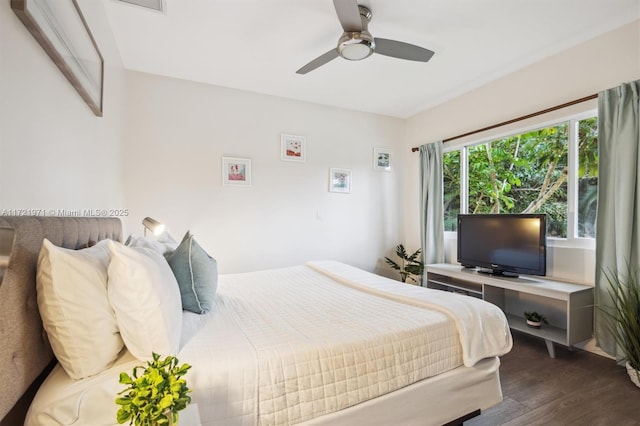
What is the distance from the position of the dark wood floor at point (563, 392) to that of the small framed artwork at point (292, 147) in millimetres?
2972

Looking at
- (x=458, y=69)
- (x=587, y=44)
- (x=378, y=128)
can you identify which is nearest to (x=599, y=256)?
(x=587, y=44)

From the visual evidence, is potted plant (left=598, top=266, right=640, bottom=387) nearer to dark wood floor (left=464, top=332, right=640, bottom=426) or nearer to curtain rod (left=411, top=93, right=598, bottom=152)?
dark wood floor (left=464, top=332, right=640, bottom=426)

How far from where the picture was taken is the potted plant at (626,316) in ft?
6.69

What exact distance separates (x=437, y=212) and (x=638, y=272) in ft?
6.48

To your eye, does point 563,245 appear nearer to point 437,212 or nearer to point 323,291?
point 437,212

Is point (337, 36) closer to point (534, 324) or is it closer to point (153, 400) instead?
point (153, 400)

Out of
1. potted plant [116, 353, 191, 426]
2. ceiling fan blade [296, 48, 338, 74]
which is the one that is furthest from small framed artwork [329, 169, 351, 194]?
potted plant [116, 353, 191, 426]

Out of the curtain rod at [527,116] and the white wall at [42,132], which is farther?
the curtain rod at [527,116]

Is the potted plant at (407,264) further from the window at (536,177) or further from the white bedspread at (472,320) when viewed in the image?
the white bedspread at (472,320)

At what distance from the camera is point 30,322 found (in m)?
0.88

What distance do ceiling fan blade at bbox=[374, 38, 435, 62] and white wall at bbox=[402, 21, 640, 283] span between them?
1469 mm

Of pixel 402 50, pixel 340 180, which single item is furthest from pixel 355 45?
pixel 340 180

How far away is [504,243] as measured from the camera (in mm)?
3006

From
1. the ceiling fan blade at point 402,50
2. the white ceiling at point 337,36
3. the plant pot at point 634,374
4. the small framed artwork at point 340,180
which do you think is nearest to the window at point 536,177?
the white ceiling at point 337,36
